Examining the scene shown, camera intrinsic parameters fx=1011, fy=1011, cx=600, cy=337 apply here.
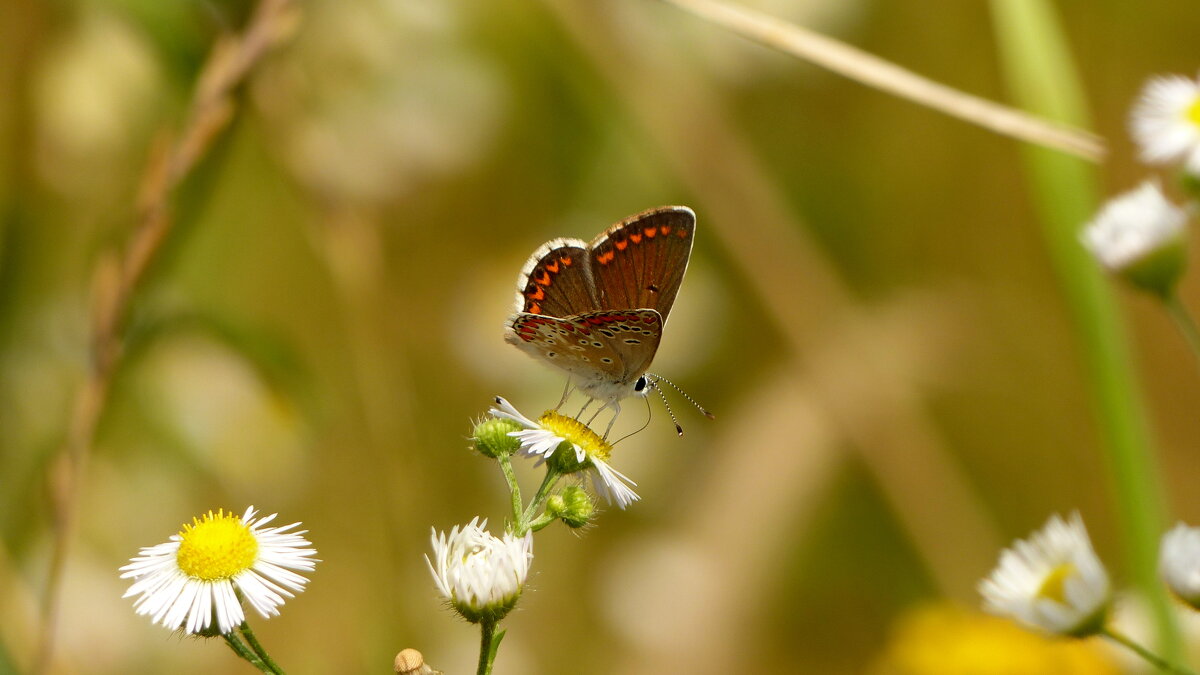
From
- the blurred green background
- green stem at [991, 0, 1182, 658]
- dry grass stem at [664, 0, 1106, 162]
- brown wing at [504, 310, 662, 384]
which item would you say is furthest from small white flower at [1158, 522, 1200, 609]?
the blurred green background

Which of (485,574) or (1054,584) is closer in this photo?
(485,574)

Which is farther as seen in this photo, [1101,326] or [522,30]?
[522,30]

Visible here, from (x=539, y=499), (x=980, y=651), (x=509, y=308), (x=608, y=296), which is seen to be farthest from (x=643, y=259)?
(x=509, y=308)

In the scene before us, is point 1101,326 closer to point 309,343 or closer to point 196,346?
point 196,346

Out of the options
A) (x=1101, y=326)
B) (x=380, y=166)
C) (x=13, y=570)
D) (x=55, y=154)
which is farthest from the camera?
(x=380, y=166)

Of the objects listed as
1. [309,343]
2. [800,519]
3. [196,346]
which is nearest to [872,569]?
[800,519]

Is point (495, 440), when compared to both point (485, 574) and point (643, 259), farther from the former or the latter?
point (643, 259)
